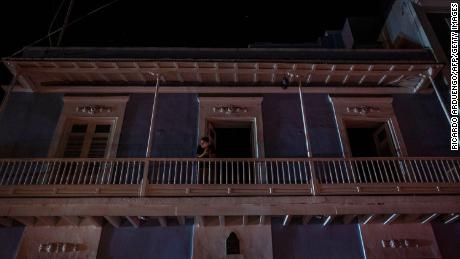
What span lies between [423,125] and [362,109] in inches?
71.4

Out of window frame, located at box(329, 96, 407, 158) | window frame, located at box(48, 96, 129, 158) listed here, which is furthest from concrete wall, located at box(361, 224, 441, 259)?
window frame, located at box(48, 96, 129, 158)

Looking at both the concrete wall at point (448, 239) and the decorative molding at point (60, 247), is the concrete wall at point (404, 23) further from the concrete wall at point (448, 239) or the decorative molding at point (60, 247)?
the decorative molding at point (60, 247)

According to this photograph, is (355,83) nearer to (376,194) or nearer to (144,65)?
(376,194)

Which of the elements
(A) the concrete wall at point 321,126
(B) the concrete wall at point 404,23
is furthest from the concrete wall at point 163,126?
(B) the concrete wall at point 404,23

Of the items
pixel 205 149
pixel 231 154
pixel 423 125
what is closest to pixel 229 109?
pixel 231 154

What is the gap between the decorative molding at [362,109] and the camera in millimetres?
9820

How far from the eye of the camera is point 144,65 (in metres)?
9.40

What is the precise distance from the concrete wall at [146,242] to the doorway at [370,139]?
5608mm

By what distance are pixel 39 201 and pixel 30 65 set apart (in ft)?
13.5

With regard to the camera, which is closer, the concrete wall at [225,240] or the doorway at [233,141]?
the concrete wall at [225,240]

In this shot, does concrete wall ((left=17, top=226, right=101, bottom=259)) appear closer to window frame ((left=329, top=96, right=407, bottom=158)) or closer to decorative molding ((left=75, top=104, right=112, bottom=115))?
decorative molding ((left=75, top=104, right=112, bottom=115))

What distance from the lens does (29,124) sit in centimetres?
932

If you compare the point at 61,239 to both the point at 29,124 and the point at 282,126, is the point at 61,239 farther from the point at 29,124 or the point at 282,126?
the point at 282,126

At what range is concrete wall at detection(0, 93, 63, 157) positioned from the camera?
29.3ft
